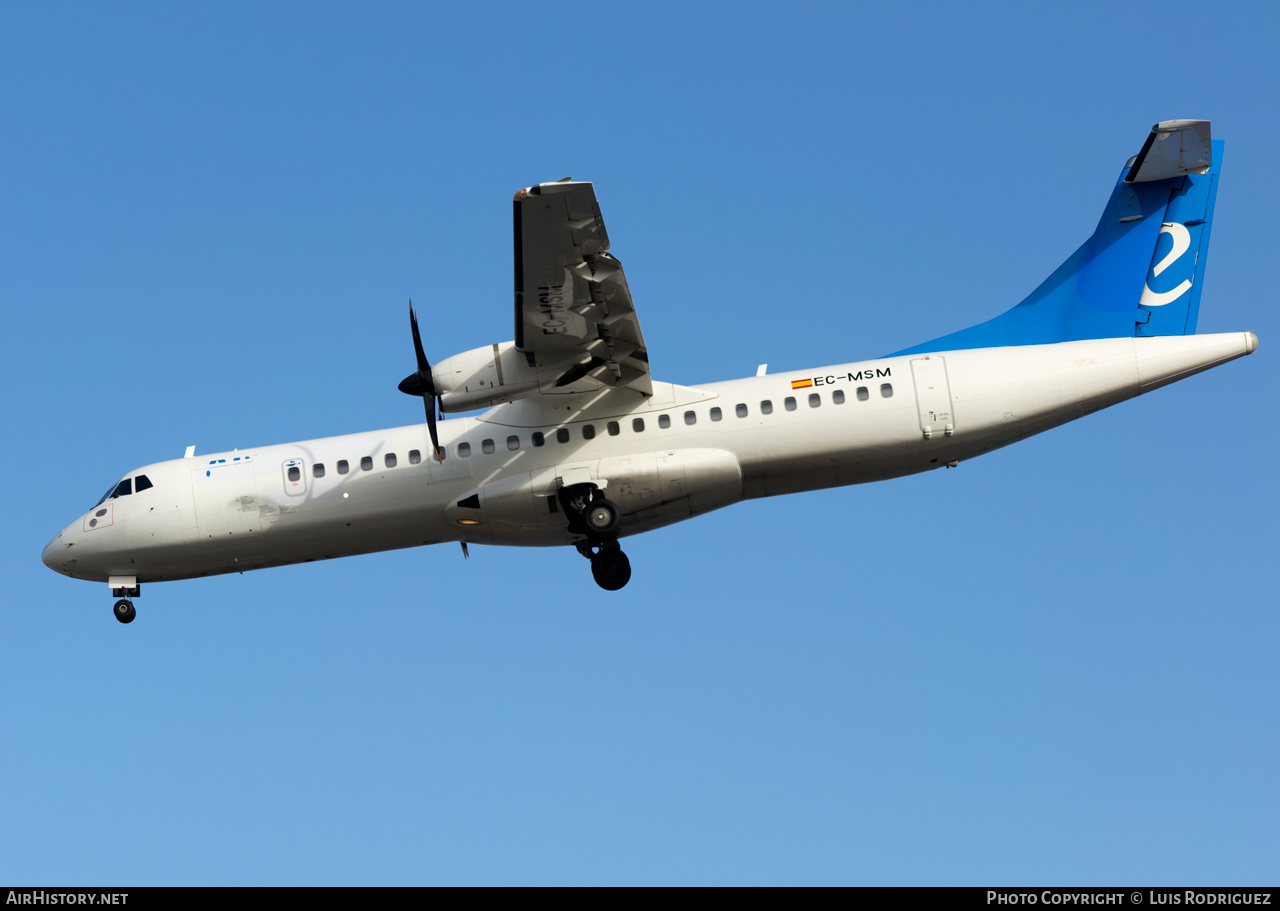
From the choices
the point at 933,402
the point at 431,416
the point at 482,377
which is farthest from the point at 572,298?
the point at 933,402

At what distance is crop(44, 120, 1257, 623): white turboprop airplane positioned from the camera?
2131cm

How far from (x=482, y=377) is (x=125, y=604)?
27.5ft

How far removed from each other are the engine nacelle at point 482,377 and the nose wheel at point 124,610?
7.60 metres

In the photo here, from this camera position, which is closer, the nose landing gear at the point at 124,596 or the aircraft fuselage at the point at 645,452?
the aircraft fuselage at the point at 645,452

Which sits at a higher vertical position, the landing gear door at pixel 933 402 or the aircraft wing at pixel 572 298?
the aircraft wing at pixel 572 298

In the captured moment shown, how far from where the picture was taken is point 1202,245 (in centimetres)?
2278

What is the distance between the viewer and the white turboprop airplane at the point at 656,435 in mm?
21312

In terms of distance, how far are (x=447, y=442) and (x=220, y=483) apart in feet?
13.4

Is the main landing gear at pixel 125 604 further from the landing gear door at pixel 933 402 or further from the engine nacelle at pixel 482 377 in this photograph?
the landing gear door at pixel 933 402

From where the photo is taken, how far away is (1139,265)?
74.9ft

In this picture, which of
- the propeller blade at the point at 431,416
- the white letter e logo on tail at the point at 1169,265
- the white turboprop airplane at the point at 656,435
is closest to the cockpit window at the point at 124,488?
the white turboprop airplane at the point at 656,435

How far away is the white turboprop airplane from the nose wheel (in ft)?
A: 0.30
